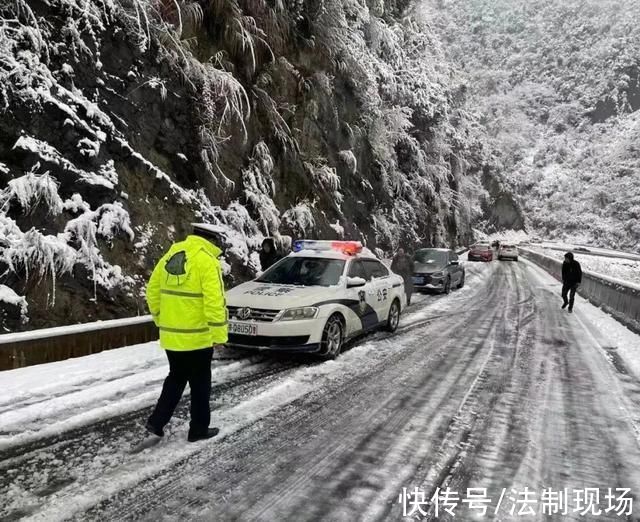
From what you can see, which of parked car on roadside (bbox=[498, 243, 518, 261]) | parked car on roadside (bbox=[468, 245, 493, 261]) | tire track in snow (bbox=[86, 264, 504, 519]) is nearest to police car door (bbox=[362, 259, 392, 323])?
tire track in snow (bbox=[86, 264, 504, 519])

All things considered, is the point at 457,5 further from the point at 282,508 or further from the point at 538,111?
the point at 282,508

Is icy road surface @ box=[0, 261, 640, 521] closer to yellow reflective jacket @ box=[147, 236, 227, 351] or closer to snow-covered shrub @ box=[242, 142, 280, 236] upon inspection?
yellow reflective jacket @ box=[147, 236, 227, 351]

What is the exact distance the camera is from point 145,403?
17.0ft

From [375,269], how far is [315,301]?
270 cm

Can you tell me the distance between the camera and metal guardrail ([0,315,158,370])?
19.5 feet

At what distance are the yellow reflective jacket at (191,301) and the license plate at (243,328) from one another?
103 inches

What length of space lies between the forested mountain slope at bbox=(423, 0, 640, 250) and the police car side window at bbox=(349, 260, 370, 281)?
77983 millimetres

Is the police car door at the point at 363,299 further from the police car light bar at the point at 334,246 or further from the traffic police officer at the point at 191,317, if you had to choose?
the traffic police officer at the point at 191,317

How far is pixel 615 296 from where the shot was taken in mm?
14000

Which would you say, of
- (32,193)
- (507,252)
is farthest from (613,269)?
(32,193)

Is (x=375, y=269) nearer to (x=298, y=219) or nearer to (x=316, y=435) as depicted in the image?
(x=298, y=219)

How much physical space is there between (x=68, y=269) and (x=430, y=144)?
88.6 feet

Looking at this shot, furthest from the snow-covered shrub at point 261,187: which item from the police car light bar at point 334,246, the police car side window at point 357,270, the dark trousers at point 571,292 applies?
the dark trousers at point 571,292

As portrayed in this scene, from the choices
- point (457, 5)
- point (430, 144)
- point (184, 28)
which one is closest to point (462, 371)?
point (184, 28)
